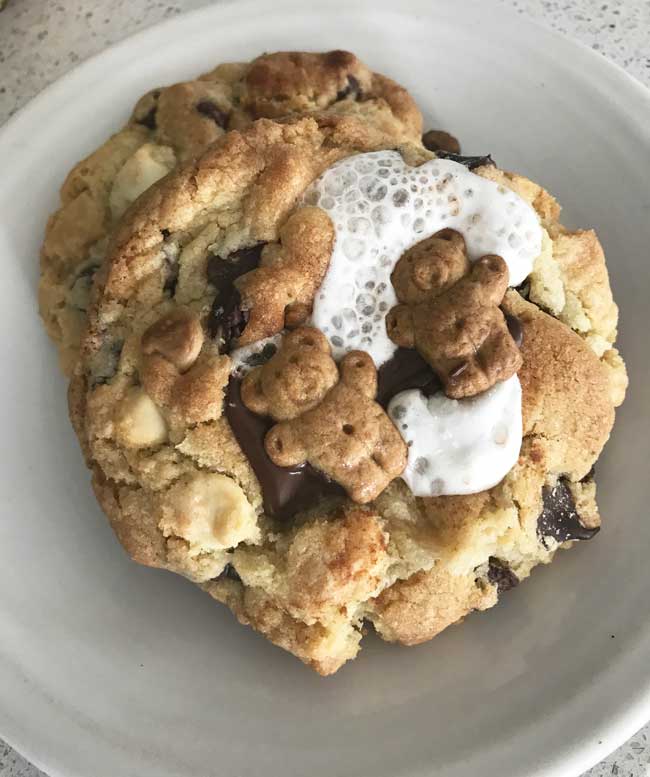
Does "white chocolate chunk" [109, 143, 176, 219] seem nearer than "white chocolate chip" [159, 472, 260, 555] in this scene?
No

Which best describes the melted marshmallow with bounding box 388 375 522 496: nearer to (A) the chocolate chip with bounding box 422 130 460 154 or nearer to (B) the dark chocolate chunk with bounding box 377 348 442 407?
(B) the dark chocolate chunk with bounding box 377 348 442 407

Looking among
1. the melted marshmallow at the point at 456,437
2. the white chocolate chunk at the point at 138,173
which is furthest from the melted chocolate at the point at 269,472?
the white chocolate chunk at the point at 138,173

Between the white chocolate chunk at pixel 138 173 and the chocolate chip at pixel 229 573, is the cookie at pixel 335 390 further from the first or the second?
the white chocolate chunk at pixel 138 173

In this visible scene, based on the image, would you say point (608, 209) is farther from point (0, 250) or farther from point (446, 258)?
point (0, 250)

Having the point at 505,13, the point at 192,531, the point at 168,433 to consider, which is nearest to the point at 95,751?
the point at 192,531

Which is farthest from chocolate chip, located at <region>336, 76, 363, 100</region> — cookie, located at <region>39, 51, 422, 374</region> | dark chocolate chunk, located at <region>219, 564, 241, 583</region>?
dark chocolate chunk, located at <region>219, 564, 241, 583</region>

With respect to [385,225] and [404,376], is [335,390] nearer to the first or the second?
[404,376]
